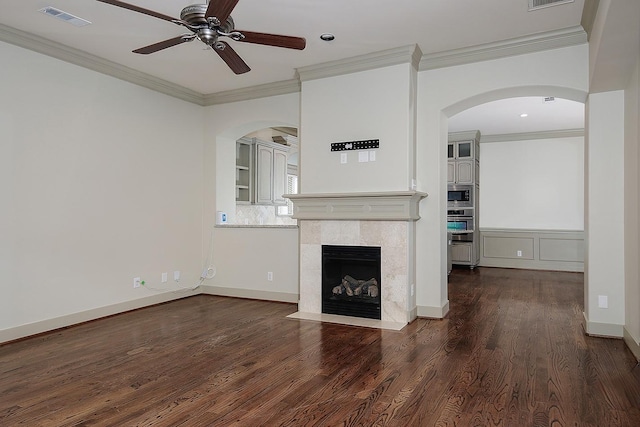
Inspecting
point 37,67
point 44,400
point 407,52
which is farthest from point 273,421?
point 37,67

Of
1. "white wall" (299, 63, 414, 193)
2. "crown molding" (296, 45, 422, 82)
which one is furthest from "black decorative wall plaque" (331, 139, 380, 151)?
"crown molding" (296, 45, 422, 82)

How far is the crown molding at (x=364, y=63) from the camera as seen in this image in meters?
4.33

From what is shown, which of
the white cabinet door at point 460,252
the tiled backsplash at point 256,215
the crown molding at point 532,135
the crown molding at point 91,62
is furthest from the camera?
the white cabinet door at point 460,252

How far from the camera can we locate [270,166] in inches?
298

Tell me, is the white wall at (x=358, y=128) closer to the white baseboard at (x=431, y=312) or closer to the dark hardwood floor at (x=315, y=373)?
the white baseboard at (x=431, y=312)

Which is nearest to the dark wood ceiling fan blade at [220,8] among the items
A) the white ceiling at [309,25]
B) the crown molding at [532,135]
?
the white ceiling at [309,25]

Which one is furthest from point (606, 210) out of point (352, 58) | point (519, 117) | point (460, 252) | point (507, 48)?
point (460, 252)

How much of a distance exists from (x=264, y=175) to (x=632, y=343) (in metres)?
5.52

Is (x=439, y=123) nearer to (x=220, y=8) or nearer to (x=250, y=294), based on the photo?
(x=220, y=8)

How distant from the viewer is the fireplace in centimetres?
454

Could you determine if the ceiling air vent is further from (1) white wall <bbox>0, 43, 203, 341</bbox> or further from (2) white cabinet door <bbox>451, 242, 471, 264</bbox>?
(2) white cabinet door <bbox>451, 242, 471, 264</bbox>

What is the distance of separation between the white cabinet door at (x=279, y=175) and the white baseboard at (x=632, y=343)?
528 centimetres

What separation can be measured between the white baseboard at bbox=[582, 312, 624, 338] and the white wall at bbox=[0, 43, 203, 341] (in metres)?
4.63

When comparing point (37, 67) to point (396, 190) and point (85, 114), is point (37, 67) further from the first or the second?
point (396, 190)
